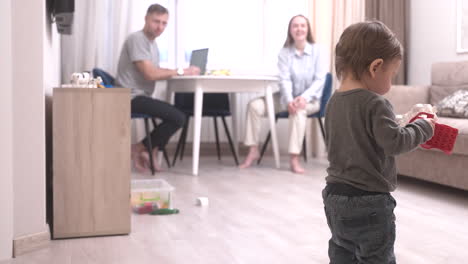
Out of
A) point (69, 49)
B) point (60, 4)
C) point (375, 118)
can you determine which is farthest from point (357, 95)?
point (69, 49)

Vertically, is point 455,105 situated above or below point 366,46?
below

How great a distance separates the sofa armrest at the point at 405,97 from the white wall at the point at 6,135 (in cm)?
299

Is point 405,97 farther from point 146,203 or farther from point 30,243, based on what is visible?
point 30,243

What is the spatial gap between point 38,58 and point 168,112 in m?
2.21

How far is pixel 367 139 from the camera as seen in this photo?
1.42m

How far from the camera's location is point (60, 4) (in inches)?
104

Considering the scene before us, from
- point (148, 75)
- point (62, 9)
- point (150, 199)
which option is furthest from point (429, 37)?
point (62, 9)

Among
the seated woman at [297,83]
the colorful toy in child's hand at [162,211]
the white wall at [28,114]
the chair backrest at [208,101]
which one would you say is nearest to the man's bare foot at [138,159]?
the chair backrest at [208,101]

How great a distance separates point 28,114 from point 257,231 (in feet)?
3.53

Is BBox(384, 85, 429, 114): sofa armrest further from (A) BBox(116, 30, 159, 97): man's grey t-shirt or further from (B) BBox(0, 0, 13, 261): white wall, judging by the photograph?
(B) BBox(0, 0, 13, 261): white wall

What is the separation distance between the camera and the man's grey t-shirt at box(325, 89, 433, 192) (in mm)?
1376

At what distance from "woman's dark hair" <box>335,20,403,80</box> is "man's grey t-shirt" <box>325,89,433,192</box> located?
7 centimetres

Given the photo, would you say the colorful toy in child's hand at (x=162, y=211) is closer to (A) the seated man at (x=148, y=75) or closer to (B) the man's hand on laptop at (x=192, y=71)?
(A) the seated man at (x=148, y=75)

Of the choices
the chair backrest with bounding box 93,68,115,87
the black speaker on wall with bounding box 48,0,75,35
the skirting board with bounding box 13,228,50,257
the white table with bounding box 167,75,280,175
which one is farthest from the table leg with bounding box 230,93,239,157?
the skirting board with bounding box 13,228,50,257
